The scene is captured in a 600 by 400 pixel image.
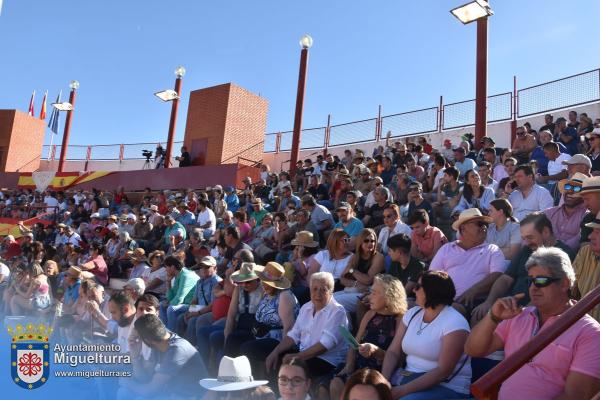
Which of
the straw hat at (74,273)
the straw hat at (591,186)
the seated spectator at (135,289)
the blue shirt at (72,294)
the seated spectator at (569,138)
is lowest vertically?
the blue shirt at (72,294)

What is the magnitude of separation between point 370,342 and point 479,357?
0.96 meters

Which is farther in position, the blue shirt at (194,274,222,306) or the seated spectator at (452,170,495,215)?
the seated spectator at (452,170,495,215)

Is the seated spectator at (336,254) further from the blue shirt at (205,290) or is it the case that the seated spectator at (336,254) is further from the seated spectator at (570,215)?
the seated spectator at (570,215)

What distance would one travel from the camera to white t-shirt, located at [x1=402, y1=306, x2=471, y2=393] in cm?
322

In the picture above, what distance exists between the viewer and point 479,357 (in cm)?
315

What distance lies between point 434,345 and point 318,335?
3.93ft

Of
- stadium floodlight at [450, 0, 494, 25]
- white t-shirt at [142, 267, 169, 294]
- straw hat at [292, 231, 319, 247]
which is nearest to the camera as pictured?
straw hat at [292, 231, 319, 247]

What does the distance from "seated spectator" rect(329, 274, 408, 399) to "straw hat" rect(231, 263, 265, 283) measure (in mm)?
1594

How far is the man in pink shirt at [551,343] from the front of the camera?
246 centimetres

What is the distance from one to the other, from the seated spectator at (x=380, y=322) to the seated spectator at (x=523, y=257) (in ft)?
1.76

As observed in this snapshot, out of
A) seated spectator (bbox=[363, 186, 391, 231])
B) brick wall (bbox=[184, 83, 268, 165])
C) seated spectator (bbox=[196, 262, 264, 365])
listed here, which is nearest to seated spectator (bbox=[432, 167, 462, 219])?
seated spectator (bbox=[363, 186, 391, 231])

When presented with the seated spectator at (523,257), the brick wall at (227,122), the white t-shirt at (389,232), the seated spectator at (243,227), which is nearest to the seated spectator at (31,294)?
the seated spectator at (243,227)

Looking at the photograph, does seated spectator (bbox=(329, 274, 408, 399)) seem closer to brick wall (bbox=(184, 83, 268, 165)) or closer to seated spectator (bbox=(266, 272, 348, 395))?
seated spectator (bbox=(266, 272, 348, 395))

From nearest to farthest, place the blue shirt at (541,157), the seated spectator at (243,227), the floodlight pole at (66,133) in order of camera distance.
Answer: the blue shirt at (541,157)
the seated spectator at (243,227)
the floodlight pole at (66,133)
